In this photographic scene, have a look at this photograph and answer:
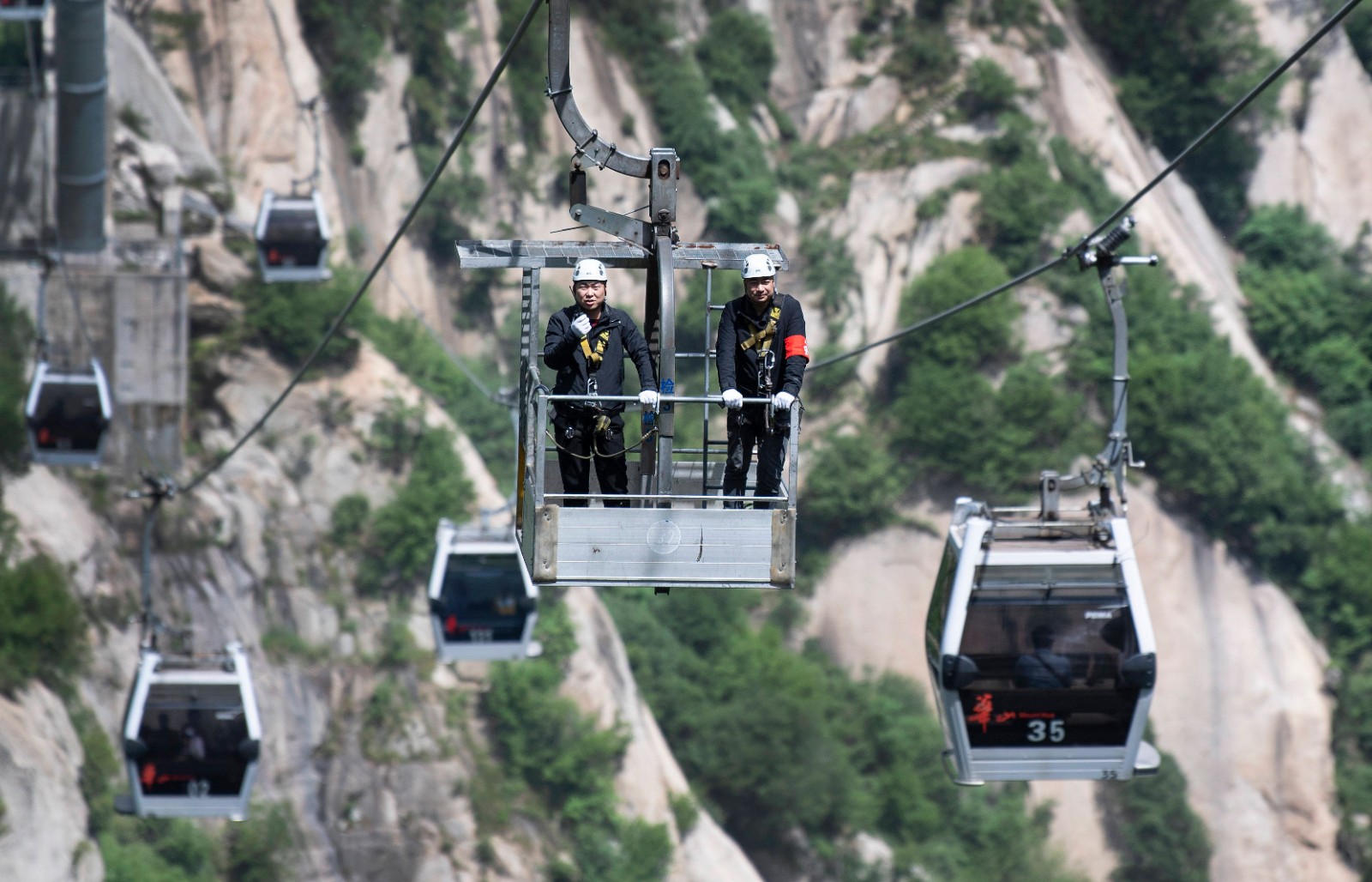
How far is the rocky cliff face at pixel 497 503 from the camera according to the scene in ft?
129

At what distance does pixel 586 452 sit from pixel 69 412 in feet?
63.3

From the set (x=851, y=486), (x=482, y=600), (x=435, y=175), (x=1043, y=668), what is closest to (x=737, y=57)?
(x=851, y=486)

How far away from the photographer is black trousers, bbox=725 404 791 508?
1411 cm

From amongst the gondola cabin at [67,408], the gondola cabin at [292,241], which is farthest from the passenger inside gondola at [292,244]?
the gondola cabin at [67,408]

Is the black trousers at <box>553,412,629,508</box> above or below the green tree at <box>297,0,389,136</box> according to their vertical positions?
below

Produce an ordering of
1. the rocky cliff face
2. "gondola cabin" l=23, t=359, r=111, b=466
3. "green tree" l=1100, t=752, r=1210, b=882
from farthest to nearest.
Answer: "green tree" l=1100, t=752, r=1210, b=882, the rocky cliff face, "gondola cabin" l=23, t=359, r=111, b=466

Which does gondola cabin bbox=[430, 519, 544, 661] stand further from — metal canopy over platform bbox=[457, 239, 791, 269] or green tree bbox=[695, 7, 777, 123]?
green tree bbox=[695, 7, 777, 123]

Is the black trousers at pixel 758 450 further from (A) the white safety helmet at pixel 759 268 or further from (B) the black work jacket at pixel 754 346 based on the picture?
(A) the white safety helmet at pixel 759 268

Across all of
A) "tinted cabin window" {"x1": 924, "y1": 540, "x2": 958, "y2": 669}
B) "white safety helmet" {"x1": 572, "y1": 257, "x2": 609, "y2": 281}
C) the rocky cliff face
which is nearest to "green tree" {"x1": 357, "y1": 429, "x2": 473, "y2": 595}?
the rocky cliff face

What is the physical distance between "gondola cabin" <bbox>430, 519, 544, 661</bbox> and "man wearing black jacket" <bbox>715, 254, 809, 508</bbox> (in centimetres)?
1477

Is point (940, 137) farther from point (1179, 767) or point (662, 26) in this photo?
point (1179, 767)

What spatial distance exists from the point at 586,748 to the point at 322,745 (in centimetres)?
553

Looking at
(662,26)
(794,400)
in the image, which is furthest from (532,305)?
→ (662,26)

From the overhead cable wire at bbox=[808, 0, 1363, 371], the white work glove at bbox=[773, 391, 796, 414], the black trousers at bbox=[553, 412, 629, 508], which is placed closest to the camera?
the white work glove at bbox=[773, 391, 796, 414]
